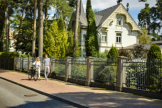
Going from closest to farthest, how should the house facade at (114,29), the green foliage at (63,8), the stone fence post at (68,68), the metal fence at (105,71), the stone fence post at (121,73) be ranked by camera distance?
the stone fence post at (121,73) → the metal fence at (105,71) → the stone fence post at (68,68) → the green foliage at (63,8) → the house facade at (114,29)

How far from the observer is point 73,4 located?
45.8 metres

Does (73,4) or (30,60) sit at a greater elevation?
(73,4)

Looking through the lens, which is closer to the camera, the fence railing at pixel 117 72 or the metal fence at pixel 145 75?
the metal fence at pixel 145 75

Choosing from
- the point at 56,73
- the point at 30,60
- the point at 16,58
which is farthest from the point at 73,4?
the point at 56,73

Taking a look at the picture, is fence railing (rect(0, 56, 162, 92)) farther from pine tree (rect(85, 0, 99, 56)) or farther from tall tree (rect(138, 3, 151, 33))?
tall tree (rect(138, 3, 151, 33))

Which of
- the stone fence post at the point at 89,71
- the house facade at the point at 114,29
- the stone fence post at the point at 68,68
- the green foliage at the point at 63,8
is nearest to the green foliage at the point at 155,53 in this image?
the stone fence post at the point at 89,71

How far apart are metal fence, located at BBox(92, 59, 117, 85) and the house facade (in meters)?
22.3

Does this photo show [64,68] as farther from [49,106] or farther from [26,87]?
[49,106]

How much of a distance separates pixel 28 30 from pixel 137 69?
27.4 m

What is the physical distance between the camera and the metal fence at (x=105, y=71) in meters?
11.0

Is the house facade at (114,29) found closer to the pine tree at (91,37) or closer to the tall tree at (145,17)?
the pine tree at (91,37)

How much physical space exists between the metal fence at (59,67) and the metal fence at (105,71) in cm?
376

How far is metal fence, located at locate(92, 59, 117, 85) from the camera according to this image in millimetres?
10961

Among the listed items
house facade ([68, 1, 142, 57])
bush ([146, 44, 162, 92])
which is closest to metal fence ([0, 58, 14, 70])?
house facade ([68, 1, 142, 57])
